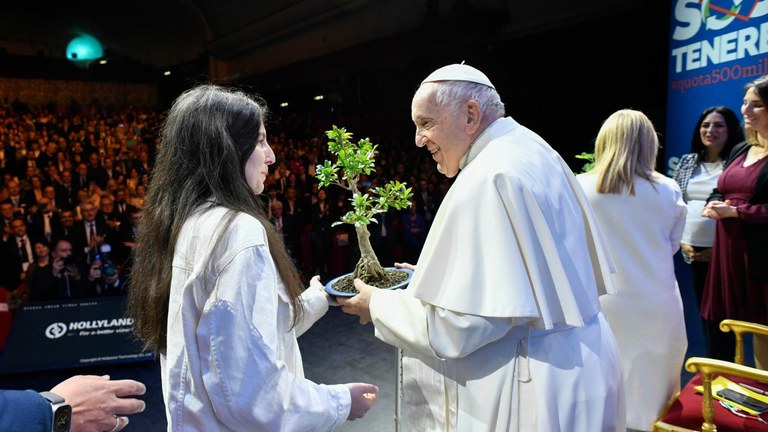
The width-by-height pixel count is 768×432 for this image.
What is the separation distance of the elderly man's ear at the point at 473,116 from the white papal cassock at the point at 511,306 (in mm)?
112

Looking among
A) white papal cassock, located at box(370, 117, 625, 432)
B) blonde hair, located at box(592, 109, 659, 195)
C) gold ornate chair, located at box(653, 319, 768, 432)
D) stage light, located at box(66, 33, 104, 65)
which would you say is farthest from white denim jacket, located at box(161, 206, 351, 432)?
stage light, located at box(66, 33, 104, 65)

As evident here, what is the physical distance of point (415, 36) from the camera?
6.41 m

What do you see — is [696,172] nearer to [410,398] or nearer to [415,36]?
[410,398]

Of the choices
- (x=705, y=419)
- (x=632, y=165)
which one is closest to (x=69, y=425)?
(x=705, y=419)

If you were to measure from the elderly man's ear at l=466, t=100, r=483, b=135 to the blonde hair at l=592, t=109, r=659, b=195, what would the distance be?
140 centimetres

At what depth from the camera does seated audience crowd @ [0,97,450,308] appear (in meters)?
4.71

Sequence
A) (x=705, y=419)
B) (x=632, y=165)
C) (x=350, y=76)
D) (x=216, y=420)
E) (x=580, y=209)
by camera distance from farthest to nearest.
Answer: (x=350, y=76), (x=632, y=165), (x=705, y=419), (x=580, y=209), (x=216, y=420)

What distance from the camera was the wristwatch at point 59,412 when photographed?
1.02 metres

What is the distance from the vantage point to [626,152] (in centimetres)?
272

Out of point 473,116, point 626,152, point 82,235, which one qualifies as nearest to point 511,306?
point 473,116

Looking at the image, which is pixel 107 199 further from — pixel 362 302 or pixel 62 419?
pixel 62 419

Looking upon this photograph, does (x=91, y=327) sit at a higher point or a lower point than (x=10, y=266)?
lower

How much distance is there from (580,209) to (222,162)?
1143mm

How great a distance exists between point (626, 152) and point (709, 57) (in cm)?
235
